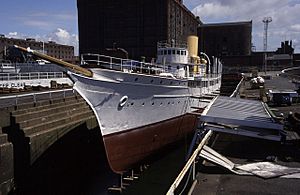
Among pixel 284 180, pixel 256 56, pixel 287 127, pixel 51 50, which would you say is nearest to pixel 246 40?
pixel 256 56

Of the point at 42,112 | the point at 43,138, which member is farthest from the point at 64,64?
the point at 42,112

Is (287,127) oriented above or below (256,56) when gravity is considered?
below

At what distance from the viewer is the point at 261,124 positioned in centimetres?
1083

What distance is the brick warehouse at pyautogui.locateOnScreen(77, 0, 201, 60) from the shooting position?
210 ft

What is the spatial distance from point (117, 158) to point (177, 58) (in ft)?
32.5

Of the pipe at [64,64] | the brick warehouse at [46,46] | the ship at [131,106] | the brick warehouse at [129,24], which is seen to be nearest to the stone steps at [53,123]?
the ship at [131,106]

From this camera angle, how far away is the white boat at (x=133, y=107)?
11422 mm

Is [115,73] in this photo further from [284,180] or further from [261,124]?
[284,180]

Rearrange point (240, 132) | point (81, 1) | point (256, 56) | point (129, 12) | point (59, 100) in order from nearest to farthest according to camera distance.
Result: 1. point (240, 132)
2. point (59, 100)
3. point (129, 12)
4. point (81, 1)
5. point (256, 56)

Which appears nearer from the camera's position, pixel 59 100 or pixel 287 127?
pixel 287 127

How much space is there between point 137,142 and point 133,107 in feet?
5.55

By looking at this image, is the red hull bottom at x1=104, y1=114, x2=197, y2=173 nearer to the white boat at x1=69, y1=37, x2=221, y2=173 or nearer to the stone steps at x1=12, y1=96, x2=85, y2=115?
the white boat at x1=69, y1=37, x2=221, y2=173

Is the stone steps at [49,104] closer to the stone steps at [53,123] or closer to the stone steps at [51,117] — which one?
the stone steps at [51,117]

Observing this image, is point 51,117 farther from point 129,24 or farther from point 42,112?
point 129,24
